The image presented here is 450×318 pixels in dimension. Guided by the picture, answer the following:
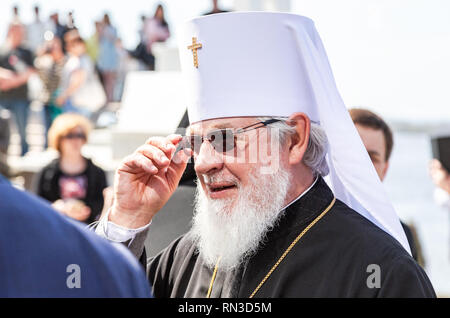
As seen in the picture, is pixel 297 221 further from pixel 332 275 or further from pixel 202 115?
pixel 202 115

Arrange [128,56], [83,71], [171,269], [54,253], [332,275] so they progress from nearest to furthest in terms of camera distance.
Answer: [54,253], [332,275], [171,269], [83,71], [128,56]

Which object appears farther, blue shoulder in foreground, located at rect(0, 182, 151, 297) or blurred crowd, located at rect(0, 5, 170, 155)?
blurred crowd, located at rect(0, 5, 170, 155)

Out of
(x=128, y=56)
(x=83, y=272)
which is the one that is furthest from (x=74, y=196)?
(x=128, y=56)

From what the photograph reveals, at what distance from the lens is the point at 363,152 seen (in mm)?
3020

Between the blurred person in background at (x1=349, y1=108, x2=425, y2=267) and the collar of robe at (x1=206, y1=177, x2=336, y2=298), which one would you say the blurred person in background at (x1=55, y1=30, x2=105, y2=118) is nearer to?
the blurred person in background at (x1=349, y1=108, x2=425, y2=267)

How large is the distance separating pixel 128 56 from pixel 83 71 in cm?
355

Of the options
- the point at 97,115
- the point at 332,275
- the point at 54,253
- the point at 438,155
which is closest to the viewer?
the point at 54,253

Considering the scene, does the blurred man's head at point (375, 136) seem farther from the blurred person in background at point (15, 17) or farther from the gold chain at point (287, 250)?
the blurred person in background at point (15, 17)

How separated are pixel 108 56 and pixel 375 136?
26.9 ft

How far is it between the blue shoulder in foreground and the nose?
1532 mm

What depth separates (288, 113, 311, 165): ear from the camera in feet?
9.96

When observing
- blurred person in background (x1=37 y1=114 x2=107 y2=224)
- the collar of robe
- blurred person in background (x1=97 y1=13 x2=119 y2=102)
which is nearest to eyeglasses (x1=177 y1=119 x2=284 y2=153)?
the collar of robe

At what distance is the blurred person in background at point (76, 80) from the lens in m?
9.53

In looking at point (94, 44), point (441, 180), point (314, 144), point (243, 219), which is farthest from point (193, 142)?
point (94, 44)
